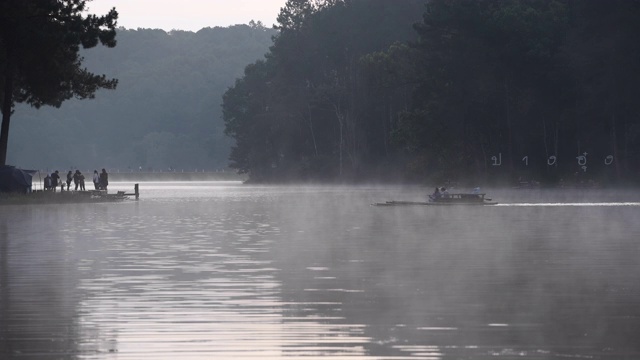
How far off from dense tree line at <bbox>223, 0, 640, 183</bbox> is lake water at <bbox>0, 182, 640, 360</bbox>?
61946mm

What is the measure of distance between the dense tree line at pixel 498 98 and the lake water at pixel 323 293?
61.9 meters

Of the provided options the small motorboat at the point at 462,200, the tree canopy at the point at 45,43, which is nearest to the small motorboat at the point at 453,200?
the small motorboat at the point at 462,200

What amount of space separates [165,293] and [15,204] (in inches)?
2102

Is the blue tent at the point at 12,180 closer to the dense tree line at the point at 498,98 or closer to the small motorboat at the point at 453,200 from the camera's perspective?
the small motorboat at the point at 453,200

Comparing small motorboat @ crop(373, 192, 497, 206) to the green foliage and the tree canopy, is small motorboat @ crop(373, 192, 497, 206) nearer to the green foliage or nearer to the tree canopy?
the tree canopy

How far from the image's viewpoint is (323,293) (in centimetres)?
2209

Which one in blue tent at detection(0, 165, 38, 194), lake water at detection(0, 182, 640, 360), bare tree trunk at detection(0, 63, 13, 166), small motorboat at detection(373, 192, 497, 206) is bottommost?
lake water at detection(0, 182, 640, 360)

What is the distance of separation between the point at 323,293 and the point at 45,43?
5717 centimetres

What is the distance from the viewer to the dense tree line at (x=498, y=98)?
344 feet

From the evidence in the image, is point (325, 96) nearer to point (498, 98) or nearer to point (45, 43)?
point (498, 98)

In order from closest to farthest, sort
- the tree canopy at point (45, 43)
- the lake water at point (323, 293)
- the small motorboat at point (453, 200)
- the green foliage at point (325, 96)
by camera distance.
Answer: the lake water at point (323, 293) → the small motorboat at point (453, 200) → the tree canopy at point (45, 43) → the green foliage at point (325, 96)

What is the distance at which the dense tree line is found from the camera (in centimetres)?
10475

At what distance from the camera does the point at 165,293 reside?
2202cm

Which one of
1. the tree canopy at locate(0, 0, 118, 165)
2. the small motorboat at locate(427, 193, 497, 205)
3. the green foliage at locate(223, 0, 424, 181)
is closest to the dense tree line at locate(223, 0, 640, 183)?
the green foliage at locate(223, 0, 424, 181)
